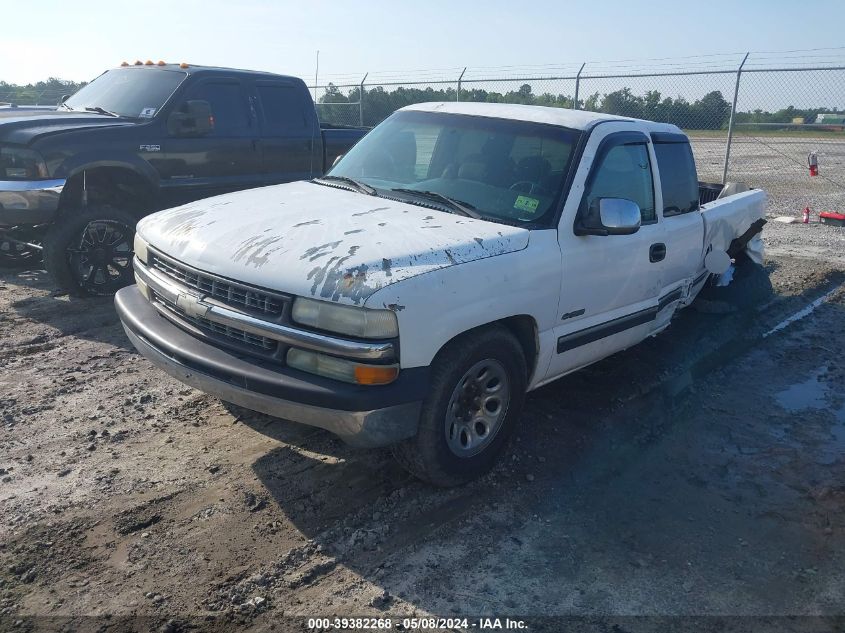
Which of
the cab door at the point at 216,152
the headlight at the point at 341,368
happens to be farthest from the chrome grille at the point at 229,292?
the cab door at the point at 216,152

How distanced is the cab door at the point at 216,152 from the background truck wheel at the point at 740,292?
4827 mm

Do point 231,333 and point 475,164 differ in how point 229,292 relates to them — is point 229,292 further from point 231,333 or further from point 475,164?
point 475,164

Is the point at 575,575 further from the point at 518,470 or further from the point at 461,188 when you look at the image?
the point at 461,188

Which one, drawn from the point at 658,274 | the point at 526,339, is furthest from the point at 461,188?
the point at 658,274

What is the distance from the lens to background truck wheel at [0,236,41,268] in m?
7.99

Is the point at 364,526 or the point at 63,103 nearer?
the point at 364,526

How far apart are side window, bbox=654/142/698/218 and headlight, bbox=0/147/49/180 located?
517 cm

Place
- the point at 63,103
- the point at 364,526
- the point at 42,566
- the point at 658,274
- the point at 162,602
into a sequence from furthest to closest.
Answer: the point at 63,103, the point at 658,274, the point at 364,526, the point at 42,566, the point at 162,602

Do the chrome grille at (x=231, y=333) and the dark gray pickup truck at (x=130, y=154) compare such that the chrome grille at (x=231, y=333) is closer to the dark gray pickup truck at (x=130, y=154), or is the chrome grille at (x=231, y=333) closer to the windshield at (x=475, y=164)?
the windshield at (x=475, y=164)

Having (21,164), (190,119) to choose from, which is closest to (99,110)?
(190,119)

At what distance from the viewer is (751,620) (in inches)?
120

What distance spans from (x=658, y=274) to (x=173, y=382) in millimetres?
3449

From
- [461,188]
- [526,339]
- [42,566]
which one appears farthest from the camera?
[461,188]

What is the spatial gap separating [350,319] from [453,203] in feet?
4.41
